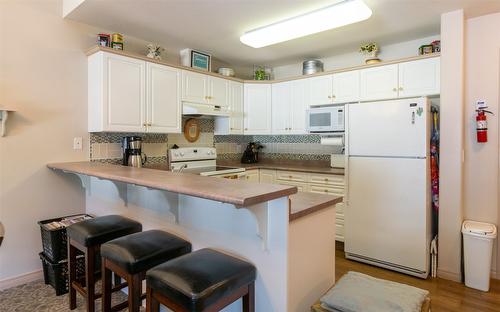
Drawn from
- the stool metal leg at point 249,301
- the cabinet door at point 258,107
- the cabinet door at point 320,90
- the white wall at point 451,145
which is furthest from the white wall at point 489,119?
the stool metal leg at point 249,301

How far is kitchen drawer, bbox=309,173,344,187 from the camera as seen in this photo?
3311 millimetres

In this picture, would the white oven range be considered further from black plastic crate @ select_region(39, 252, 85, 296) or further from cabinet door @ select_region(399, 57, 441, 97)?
cabinet door @ select_region(399, 57, 441, 97)

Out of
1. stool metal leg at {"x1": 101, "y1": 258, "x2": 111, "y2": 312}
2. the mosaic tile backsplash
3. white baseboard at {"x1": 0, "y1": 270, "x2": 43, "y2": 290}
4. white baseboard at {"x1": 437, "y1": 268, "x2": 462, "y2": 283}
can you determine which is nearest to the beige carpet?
white baseboard at {"x1": 0, "y1": 270, "x2": 43, "y2": 290}

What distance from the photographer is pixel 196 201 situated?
1758 millimetres

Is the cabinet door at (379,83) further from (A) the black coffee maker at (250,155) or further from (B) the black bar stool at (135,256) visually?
(B) the black bar stool at (135,256)

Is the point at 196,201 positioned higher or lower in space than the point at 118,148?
lower

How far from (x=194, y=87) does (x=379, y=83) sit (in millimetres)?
2130

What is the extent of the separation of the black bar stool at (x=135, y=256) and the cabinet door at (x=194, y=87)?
78.6 inches

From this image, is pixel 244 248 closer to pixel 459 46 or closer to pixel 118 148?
pixel 118 148

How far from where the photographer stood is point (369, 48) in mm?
3377

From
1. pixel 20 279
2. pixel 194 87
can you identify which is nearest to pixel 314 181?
pixel 194 87

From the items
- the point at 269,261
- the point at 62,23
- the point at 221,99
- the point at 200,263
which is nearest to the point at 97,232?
the point at 200,263

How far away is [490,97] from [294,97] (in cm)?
207

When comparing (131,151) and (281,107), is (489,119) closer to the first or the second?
(281,107)
